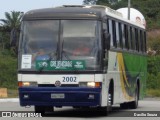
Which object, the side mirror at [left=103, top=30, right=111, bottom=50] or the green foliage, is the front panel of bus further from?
the green foliage

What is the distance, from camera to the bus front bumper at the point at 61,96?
20016 millimetres

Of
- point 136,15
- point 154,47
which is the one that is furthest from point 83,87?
point 154,47

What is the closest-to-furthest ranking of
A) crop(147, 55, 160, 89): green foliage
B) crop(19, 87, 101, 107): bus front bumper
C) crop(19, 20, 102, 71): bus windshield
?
crop(19, 87, 101, 107): bus front bumper < crop(19, 20, 102, 71): bus windshield < crop(147, 55, 160, 89): green foliage

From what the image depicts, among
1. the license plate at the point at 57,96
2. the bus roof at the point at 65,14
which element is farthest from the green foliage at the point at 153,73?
the license plate at the point at 57,96

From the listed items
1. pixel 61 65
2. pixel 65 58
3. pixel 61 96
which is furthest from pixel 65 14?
pixel 61 96

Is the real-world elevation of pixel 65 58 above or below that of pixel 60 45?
below

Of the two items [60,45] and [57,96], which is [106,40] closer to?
[60,45]

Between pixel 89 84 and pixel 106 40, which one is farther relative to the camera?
pixel 106 40

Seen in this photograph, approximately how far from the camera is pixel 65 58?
20.2 metres

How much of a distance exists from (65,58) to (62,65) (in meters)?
0.23

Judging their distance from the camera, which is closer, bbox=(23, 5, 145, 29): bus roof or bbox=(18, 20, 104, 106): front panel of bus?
bbox=(18, 20, 104, 106): front panel of bus

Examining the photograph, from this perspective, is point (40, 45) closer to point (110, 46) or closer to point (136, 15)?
point (110, 46)

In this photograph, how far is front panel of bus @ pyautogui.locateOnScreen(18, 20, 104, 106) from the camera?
65.8 ft

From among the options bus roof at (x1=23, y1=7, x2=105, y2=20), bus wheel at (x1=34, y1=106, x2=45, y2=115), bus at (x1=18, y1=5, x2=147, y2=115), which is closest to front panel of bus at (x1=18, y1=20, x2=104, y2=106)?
bus at (x1=18, y1=5, x2=147, y2=115)
